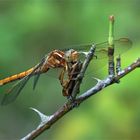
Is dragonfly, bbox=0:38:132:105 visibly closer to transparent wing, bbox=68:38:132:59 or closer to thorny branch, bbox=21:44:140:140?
transparent wing, bbox=68:38:132:59

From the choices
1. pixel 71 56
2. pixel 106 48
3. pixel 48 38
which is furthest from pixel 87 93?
pixel 48 38

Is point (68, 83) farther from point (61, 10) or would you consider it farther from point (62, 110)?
point (61, 10)

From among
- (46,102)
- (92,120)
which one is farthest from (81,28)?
(92,120)

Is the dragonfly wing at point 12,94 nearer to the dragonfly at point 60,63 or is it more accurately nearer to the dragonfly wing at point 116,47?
the dragonfly at point 60,63

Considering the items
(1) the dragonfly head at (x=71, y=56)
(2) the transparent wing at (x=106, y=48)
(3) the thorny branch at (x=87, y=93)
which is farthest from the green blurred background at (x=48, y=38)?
(3) the thorny branch at (x=87, y=93)

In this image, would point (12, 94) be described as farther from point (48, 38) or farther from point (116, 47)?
point (48, 38)

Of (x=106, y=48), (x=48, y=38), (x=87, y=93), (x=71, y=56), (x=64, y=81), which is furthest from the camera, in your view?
(x=48, y=38)
